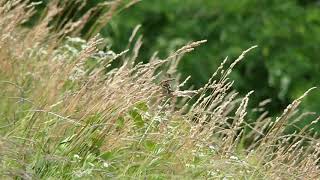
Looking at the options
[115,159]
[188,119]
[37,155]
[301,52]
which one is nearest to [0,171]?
[37,155]

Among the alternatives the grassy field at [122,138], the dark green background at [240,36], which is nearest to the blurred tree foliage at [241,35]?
the dark green background at [240,36]

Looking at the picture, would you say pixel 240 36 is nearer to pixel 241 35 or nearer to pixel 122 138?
pixel 241 35

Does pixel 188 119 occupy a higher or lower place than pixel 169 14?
higher

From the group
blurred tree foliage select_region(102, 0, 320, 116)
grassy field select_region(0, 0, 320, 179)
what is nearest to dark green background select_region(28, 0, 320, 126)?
blurred tree foliage select_region(102, 0, 320, 116)

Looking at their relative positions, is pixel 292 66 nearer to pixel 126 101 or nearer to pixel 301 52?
pixel 301 52

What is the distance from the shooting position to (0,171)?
435 centimetres

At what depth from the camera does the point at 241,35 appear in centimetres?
1045

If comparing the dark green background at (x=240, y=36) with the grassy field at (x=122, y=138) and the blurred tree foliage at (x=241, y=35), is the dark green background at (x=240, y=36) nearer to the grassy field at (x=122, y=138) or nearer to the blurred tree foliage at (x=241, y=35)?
the blurred tree foliage at (x=241, y=35)

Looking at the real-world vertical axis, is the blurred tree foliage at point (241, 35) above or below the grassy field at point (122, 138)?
below

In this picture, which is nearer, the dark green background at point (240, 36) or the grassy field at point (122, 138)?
the grassy field at point (122, 138)

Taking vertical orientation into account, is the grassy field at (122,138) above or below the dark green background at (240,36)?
above

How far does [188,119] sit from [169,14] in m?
5.56

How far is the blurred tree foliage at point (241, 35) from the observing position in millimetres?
10258

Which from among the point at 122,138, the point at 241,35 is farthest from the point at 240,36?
the point at 122,138
